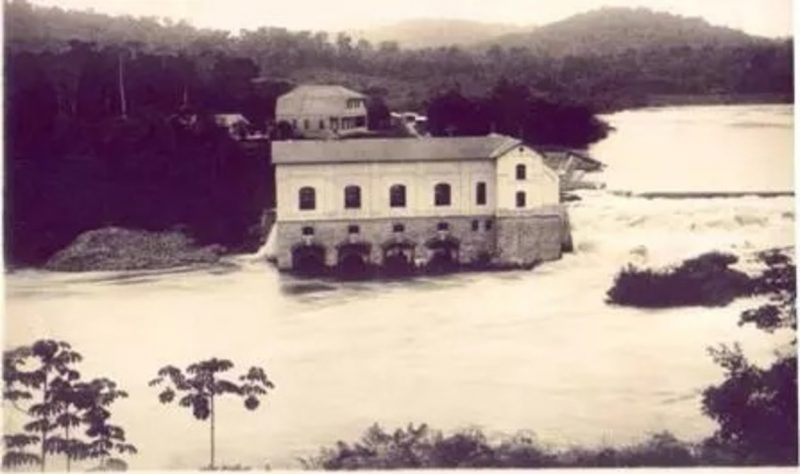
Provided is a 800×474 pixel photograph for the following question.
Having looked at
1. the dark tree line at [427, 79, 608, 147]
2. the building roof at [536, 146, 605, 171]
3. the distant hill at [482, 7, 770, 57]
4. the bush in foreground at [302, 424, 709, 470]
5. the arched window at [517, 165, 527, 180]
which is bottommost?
the bush in foreground at [302, 424, 709, 470]

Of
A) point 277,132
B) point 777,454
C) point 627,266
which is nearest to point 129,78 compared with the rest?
point 277,132

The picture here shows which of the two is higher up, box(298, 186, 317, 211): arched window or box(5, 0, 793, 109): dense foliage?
box(5, 0, 793, 109): dense foliage

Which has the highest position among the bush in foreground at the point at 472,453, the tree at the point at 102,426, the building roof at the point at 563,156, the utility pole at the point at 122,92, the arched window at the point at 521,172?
the utility pole at the point at 122,92

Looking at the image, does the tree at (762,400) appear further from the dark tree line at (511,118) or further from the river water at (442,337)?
the dark tree line at (511,118)

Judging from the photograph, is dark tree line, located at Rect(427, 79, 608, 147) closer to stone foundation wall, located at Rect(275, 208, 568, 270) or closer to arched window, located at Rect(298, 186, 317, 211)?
stone foundation wall, located at Rect(275, 208, 568, 270)

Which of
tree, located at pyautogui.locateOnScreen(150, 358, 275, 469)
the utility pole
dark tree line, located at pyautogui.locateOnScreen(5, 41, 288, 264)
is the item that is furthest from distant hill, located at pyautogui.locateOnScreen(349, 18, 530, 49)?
tree, located at pyautogui.locateOnScreen(150, 358, 275, 469)

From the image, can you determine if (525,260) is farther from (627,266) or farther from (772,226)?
(772,226)

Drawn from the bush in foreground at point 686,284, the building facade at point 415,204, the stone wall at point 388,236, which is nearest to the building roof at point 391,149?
the building facade at point 415,204
